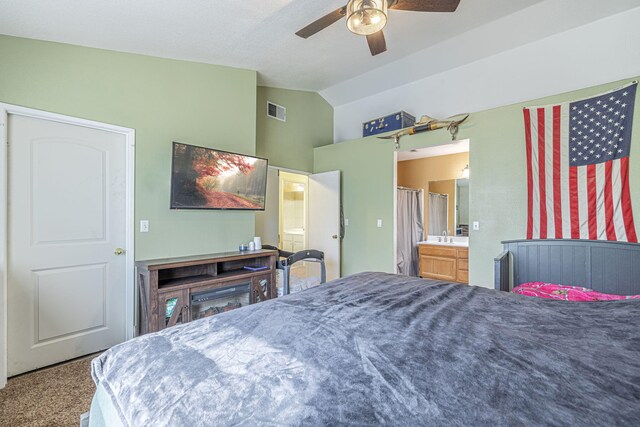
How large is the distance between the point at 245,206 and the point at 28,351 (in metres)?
2.16

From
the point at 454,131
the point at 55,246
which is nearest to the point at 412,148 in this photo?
the point at 454,131

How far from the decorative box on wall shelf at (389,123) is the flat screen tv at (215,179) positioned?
1.81m

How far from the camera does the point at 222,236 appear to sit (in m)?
3.35

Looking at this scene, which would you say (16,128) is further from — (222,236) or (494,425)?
(494,425)

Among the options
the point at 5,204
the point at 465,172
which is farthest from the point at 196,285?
the point at 465,172

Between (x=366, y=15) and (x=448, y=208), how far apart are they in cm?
417

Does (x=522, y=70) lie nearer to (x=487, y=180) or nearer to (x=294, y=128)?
(x=487, y=180)

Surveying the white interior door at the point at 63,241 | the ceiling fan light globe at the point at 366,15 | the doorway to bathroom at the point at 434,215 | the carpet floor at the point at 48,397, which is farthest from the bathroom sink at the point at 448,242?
the carpet floor at the point at 48,397

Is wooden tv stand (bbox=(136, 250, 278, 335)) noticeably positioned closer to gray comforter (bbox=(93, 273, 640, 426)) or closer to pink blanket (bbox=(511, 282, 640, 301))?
gray comforter (bbox=(93, 273, 640, 426))

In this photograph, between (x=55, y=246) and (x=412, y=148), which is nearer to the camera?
(x=55, y=246)

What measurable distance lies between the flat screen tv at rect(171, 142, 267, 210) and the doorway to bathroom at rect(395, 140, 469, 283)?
7.71 feet

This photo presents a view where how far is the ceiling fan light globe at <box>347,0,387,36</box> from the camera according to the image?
1.71 meters

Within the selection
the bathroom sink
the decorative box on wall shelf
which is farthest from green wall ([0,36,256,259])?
the bathroom sink

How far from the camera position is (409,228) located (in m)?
5.07
